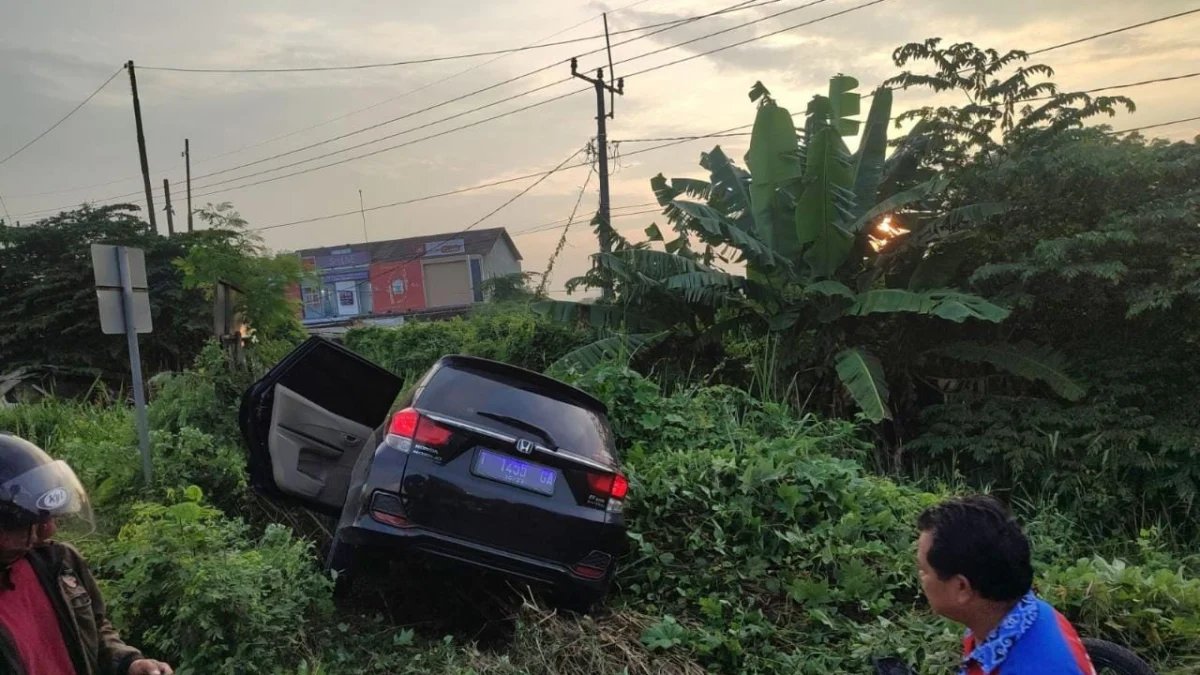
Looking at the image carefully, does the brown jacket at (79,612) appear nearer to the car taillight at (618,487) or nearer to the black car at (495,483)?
the black car at (495,483)

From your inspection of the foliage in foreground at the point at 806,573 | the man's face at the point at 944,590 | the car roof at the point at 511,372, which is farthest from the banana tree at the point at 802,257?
the man's face at the point at 944,590

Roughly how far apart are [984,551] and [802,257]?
930 centimetres

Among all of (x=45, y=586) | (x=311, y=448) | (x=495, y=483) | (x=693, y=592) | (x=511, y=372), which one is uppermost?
(x=511, y=372)

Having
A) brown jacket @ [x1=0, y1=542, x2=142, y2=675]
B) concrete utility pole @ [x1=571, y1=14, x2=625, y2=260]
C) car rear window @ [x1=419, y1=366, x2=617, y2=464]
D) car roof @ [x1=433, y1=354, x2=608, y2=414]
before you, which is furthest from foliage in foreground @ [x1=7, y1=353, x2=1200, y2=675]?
concrete utility pole @ [x1=571, y1=14, x2=625, y2=260]

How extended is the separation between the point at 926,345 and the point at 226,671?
996 centimetres

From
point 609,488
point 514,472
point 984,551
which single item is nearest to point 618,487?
point 609,488

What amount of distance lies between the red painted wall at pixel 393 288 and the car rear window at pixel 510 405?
143 ft

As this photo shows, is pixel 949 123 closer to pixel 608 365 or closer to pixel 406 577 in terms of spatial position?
pixel 608 365

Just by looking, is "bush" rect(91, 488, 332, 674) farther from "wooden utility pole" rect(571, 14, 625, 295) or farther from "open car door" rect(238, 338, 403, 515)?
"wooden utility pole" rect(571, 14, 625, 295)

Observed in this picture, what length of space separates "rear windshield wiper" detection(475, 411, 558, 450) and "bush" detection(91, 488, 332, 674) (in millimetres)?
1343

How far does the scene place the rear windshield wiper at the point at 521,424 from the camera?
4.45 meters

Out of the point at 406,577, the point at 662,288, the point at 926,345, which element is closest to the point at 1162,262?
the point at 926,345

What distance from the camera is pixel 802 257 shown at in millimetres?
10797

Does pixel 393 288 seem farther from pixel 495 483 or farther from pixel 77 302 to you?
pixel 495 483
